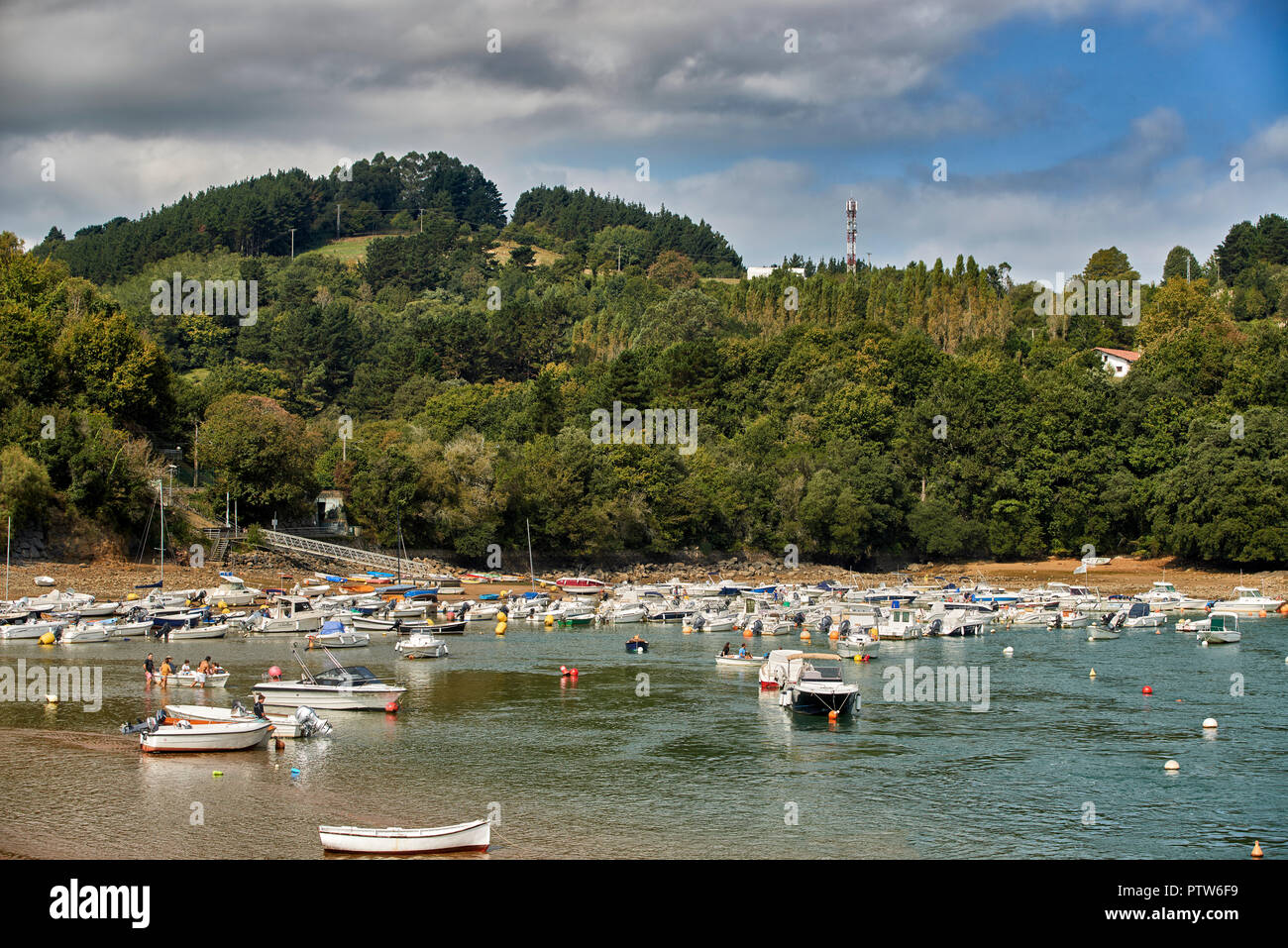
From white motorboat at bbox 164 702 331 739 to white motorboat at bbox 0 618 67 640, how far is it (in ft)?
96.4

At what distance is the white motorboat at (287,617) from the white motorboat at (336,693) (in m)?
25.9

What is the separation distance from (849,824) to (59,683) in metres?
35.9

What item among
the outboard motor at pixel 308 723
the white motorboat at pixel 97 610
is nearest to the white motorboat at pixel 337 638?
the white motorboat at pixel 97 610

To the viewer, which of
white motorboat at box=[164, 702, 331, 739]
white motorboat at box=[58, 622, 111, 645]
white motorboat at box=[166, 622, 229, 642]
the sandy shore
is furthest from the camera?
the sandy shore

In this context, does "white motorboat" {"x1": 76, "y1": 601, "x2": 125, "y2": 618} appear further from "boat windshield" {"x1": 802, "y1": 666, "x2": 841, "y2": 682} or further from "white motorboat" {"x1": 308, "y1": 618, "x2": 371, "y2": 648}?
"boat windshield" {"x1": 802, "y1": 666, "x2": 841, "y2": 682}

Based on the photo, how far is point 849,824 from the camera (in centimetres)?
2931

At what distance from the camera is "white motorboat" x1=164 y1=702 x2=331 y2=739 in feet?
119

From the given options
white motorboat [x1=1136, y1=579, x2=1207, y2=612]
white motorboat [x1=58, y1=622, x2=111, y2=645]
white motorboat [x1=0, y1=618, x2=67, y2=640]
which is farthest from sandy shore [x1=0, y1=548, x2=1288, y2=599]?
white motorboat [x1=58, y1=622, x2=111, y2=645]

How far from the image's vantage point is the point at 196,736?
3497 cm

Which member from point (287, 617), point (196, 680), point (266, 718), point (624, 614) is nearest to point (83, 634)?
point (287, 617)

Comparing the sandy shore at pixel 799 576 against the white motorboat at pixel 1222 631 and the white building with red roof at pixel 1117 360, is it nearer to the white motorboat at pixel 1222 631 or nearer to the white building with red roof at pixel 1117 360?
the white motorboat at pixel 1222 631

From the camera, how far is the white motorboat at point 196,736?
34.9m

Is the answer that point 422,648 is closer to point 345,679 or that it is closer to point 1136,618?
point 345,679

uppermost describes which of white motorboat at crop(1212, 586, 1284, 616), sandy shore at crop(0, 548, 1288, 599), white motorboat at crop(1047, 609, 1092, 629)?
sandy shore at crop(0, 548, 1288, 599)
